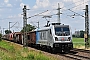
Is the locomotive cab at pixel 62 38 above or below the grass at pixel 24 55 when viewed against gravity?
above

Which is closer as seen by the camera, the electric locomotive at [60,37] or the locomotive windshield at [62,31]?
the electric locomotive at [60,37]

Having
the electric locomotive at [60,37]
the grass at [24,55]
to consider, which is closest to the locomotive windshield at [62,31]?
the electric locomotive at [60,37]

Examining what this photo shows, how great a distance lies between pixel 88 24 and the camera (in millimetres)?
38000

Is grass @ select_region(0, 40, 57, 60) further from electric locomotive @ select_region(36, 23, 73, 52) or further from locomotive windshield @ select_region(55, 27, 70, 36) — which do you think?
locomotive windshield @ select_region(55, 27, 70, 36)

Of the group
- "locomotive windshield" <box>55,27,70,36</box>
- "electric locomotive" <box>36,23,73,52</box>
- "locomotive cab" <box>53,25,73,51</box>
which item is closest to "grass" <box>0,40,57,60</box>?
"electric locomotive" <box>36,23,73,52</box>

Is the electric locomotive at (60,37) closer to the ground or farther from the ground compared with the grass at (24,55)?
farther from the ground

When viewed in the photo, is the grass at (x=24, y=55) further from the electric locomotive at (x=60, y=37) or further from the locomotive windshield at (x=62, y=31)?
the locomotive windshield at (x=62, y=31)

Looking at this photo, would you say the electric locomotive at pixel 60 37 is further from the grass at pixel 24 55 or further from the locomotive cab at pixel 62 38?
the grass at pixel 24 55

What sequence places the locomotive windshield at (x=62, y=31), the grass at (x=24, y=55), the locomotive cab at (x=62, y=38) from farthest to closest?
the locomotive windshield at (x=62, y=31) < the locomotive cab at (x=62, y=38) < the grass at (x=24, y=55)

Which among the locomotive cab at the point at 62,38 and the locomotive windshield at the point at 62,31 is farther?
the locomotive windshield at the point at 62,31

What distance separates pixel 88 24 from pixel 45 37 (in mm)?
8423

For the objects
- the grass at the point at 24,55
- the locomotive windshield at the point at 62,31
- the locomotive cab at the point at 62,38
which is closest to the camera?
the grass at the point at 24,55

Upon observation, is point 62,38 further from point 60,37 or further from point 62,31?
point 62,31

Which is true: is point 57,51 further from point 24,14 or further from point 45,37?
point 24,14
